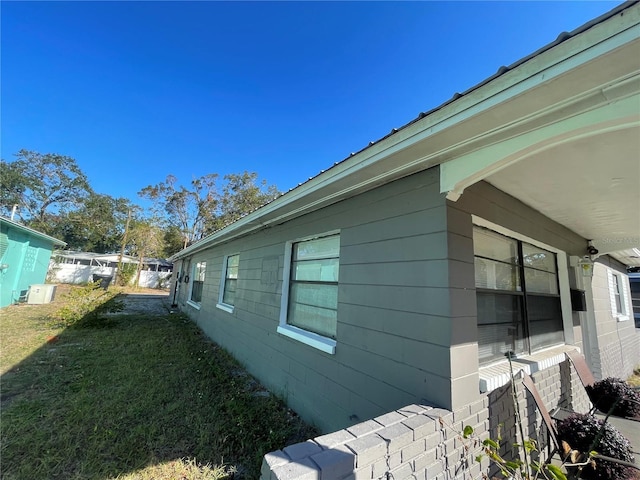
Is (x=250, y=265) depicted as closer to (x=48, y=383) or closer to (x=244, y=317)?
(x=244, y=317)

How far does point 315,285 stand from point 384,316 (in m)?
1.27

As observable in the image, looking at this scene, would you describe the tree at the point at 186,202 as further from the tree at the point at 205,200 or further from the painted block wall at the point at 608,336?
the painted block wall at the point at 608,336

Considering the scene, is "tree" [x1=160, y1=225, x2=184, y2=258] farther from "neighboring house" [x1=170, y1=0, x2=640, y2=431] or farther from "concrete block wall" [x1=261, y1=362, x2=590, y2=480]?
"concrete block wall" [x1=261, y1=362, x2=590, y2=480]

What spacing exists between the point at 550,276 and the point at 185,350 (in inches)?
263

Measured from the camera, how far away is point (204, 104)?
1178 cm

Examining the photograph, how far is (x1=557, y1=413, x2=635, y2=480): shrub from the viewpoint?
6.44 feet

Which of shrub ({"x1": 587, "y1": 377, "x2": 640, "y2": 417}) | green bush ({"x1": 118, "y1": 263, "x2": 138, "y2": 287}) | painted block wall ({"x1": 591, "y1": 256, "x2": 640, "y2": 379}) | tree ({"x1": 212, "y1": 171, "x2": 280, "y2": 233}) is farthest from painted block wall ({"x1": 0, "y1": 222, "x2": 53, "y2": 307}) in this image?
tree ({"x1": 212, "y1": 171, "x2": 280, "y2": 233})

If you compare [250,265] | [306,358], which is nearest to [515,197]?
[306,358]

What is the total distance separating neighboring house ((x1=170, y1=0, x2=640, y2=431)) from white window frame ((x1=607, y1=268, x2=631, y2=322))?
225cm

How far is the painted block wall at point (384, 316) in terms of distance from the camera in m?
1.91

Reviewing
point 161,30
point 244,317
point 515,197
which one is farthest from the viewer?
point 161,30

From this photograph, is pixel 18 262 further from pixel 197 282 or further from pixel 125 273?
pixel 125 273

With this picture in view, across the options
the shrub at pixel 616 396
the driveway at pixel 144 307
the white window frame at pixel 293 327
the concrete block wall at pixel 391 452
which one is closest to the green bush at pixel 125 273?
the driveway at pixel 144 307

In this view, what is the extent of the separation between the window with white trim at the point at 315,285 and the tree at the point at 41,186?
39.2 m
